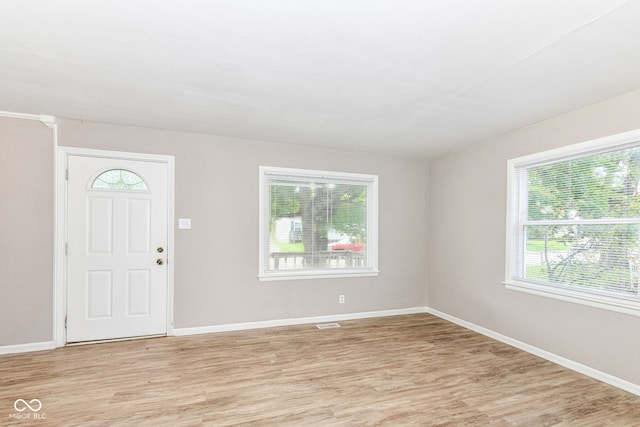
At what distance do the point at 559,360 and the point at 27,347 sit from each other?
209 inches

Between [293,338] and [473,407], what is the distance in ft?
6.51

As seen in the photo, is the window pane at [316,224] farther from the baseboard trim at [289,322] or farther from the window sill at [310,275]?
the baseboard trim at [289,322]

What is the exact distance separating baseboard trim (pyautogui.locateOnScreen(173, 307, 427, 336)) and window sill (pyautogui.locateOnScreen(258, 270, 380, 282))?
0.55 meters

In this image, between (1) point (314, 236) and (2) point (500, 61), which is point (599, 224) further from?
(1) point (314, 236)

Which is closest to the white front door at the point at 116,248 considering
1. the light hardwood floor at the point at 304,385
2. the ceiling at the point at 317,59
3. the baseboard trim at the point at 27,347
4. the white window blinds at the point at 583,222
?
the baseboard trim at the point at 27,347

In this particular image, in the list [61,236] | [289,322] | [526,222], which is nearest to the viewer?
[61,236]

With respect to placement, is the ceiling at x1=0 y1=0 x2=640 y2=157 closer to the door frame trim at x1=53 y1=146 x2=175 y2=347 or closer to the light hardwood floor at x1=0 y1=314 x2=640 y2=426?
the door frame trim at x1=53 y1=146 x2=175 y2=347

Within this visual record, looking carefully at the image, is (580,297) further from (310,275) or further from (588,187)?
(310,275)

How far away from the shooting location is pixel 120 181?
140 inches

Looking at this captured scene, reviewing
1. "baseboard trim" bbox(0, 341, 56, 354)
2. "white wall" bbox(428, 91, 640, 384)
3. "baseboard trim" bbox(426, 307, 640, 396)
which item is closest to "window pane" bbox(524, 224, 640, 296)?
"white wall" bbox(428, 91, 640, 384)

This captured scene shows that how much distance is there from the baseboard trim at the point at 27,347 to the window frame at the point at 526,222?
502 cm

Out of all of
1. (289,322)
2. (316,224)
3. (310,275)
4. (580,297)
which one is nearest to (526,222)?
(580,297)

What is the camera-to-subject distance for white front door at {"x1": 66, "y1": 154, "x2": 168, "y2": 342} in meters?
3.38

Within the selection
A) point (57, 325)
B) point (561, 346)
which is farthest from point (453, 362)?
point (57, 325)
